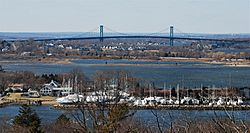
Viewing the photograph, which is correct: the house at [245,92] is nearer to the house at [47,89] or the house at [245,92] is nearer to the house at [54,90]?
the house at [54,90]

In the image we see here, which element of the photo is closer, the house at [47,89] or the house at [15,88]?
the house at [47,89]

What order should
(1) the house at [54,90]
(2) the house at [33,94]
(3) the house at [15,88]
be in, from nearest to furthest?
(2) the house at [33,94] → (1) the house at [54,90] → (3) the house at [15,88]

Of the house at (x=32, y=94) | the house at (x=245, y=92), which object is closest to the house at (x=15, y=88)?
the house at (x=32, y=94)

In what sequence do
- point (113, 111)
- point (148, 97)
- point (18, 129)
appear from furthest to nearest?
point (148, 97)
point (18, 129)
point (113, 111)

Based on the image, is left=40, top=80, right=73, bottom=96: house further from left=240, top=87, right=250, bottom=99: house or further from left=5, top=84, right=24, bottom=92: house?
left=240, top=87, right=250, bottom=99: house

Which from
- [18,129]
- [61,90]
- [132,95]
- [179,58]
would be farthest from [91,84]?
[179,58]

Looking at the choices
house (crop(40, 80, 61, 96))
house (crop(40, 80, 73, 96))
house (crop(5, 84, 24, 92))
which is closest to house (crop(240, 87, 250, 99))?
house (crop(40, 80, 73, 96))

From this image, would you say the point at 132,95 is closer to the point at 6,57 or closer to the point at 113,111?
the point at 113,111

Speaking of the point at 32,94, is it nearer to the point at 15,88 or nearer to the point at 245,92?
the point at 15,88

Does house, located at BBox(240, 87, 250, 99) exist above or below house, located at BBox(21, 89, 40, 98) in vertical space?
above

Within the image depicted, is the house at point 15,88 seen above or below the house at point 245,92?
below

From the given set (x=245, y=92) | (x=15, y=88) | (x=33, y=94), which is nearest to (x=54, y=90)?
(x=33, y=94)
